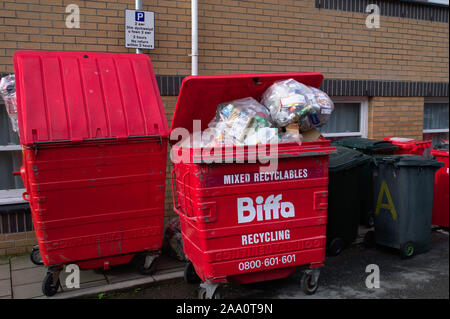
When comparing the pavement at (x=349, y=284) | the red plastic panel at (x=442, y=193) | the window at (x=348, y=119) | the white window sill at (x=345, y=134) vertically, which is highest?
the window at (x=348, y=119)

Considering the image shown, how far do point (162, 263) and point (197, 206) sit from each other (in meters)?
1.50

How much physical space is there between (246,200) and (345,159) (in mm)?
1841

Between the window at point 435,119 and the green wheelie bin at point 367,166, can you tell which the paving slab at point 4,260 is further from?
the window at point 435,119

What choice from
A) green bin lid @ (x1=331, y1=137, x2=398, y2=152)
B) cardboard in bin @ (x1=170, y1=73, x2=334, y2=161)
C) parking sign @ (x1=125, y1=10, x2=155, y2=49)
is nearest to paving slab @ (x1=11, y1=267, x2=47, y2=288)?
cardboard in bin @ (x1=170, y1=73, x2=334, y2=161)

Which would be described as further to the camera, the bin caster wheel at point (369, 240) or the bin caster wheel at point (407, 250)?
the bin caster wheel at point (369, 240)

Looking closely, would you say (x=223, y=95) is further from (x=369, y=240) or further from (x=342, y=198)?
(x=369, y=240)

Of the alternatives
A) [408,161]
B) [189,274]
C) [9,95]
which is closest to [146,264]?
[189,274]

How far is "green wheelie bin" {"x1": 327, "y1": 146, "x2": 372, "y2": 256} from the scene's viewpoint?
4.61 m

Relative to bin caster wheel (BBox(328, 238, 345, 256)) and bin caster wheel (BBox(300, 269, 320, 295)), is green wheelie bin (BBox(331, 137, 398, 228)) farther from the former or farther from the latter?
bin caster wheel (BBox(300, 269, 320, 295))

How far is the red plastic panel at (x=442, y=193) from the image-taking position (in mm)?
5711

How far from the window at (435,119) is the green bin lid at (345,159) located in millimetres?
3141

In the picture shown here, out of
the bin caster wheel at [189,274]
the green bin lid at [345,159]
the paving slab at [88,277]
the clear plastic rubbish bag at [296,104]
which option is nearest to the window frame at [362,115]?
the green bin lid at [345,159]

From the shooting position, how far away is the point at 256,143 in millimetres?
3264
